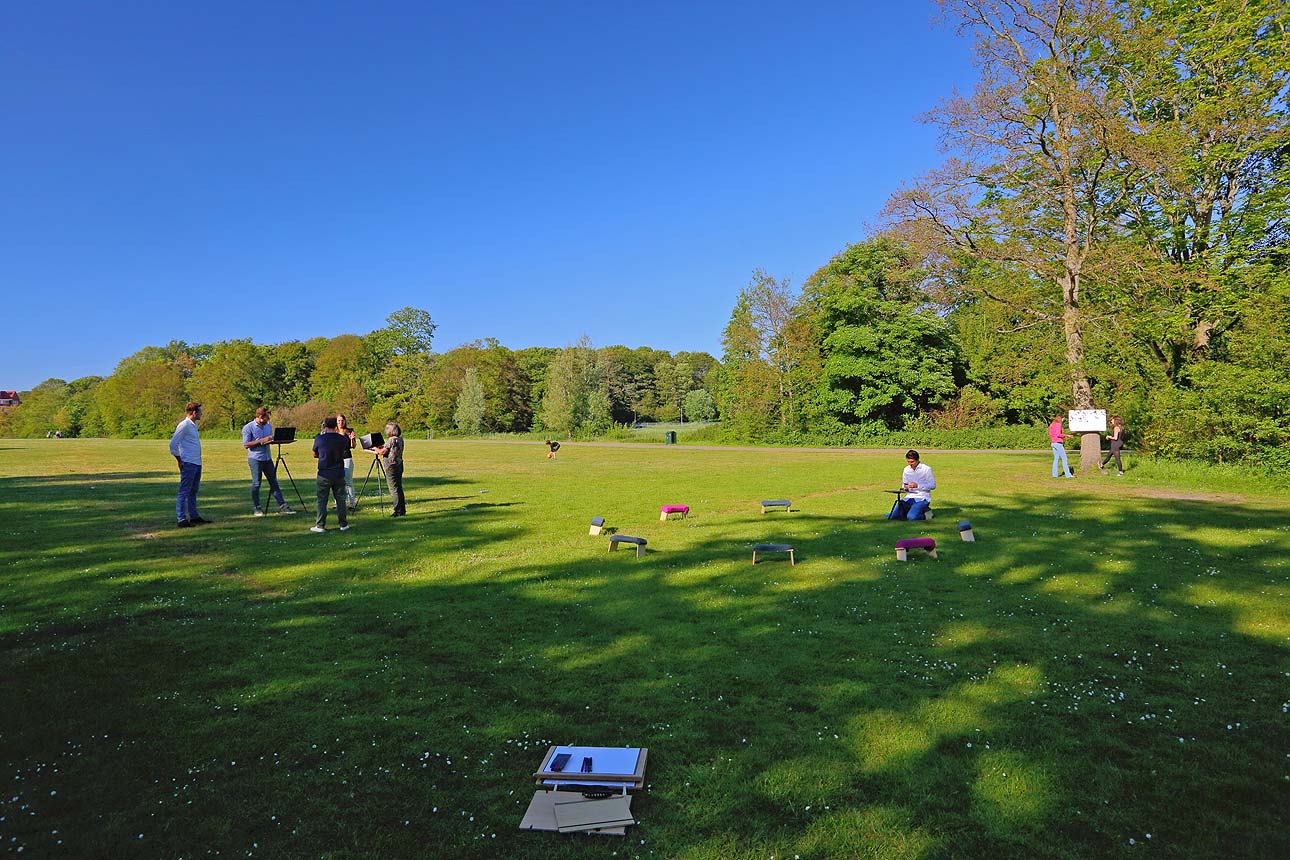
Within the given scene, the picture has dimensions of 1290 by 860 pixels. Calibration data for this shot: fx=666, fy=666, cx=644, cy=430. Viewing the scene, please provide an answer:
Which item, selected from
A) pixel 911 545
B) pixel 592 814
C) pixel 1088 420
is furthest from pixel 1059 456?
pixel 592 814

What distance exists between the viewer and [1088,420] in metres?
24.4

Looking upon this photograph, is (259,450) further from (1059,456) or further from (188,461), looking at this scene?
(1059,456)

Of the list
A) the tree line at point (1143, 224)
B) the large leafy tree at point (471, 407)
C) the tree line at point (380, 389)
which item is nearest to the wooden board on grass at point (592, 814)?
the tree line at point (1143, 224)

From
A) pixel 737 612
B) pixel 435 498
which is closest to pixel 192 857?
pixel 737 612

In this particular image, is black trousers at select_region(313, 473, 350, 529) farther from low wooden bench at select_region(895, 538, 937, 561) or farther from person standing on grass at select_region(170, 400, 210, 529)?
low wooden bench at select_region(895, 538, 937, 561)

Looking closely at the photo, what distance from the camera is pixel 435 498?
826 inches

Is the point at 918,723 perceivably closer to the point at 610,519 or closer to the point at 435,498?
the point at 610,519

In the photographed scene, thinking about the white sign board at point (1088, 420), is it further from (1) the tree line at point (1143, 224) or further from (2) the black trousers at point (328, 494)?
(2) the black trousers at point (328, 494)

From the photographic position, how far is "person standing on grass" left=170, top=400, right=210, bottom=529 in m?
14.5

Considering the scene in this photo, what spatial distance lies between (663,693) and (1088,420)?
2439 cm

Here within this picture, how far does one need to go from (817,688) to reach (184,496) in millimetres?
15180

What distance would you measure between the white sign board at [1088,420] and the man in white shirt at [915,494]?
502 inches

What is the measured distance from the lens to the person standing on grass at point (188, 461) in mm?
14531

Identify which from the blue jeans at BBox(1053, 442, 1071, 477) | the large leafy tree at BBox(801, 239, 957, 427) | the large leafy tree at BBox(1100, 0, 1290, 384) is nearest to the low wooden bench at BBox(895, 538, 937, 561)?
the blue jeans at BBox(1053, 442, 1071, 477)
